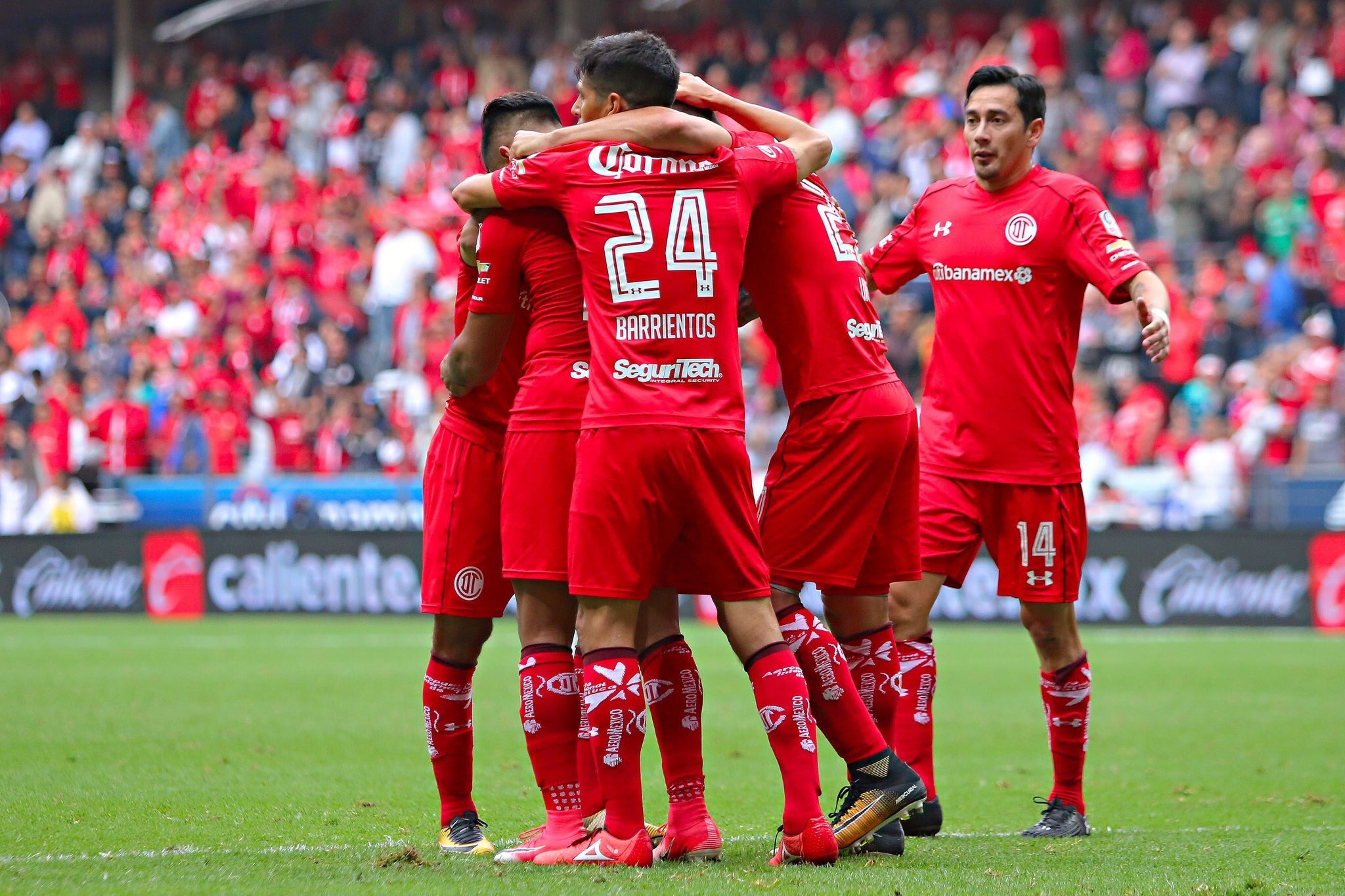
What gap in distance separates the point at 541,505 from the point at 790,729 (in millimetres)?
1013

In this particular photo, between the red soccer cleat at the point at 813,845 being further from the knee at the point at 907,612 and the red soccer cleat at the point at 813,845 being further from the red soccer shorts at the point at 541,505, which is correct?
the knee at the point at 907,612

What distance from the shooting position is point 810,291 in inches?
205

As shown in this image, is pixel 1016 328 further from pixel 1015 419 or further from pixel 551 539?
pixel 551 539

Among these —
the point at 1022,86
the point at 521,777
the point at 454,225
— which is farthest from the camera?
the point at 454,225

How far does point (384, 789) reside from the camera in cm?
672

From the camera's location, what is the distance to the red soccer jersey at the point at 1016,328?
601cm

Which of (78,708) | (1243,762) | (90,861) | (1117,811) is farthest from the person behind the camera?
(78,708)

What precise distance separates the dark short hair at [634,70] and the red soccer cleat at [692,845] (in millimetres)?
2185

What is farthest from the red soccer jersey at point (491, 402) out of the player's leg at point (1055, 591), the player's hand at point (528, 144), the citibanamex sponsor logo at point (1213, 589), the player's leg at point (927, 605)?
the citibanamex sponsor logo at point (1213, 589)

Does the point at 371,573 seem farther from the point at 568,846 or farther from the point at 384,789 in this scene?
the point at 568,846

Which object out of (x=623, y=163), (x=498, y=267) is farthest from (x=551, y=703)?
(x=623, y=163)

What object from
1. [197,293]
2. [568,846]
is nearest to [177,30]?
[197,293]

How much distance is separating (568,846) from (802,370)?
65.3 inches

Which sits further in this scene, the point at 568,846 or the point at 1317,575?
the point at 1317,575
